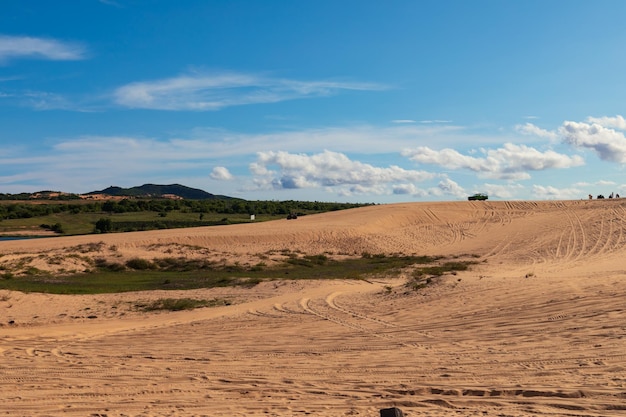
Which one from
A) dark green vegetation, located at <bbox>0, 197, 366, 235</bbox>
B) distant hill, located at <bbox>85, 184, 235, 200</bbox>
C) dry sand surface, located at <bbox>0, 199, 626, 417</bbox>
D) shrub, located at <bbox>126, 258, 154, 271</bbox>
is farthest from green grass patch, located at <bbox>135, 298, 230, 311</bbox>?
distant hill, located at <bbox>85, 184, 235, 200</bbox>

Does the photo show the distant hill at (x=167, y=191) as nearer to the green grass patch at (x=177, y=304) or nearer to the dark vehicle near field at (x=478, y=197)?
the dark vehicle near field at (x=478, y=197)

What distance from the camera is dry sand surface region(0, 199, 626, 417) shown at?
774 centimetres

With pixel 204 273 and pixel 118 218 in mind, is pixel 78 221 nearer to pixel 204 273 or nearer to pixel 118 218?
pixel 118 218

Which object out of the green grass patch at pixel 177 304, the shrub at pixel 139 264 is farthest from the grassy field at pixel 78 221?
the green grass patch at pixel 177 304

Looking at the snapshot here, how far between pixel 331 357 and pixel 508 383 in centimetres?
335

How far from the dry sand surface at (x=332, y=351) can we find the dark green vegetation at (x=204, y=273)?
1960 mm

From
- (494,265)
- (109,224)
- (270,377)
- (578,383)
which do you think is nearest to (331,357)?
(270,377)

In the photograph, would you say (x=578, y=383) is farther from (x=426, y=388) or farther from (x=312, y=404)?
(x=312, y=404)

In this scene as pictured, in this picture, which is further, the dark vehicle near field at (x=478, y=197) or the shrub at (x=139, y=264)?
the dark vehicle near field at (x=478, y=197)

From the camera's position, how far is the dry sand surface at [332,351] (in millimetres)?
7738

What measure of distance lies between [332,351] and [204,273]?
17505mm

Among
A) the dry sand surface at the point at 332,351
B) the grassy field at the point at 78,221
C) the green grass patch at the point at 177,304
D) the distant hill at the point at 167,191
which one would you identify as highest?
the distant hill at the point at 167,191

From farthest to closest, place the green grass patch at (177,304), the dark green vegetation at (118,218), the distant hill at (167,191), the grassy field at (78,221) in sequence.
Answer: the distant hill at (167,191) < the dark green vegetation at (118,218) < the grassy field at (78,221) < the green grass patch at (177,304)

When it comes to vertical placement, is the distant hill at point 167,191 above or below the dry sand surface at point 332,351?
above
